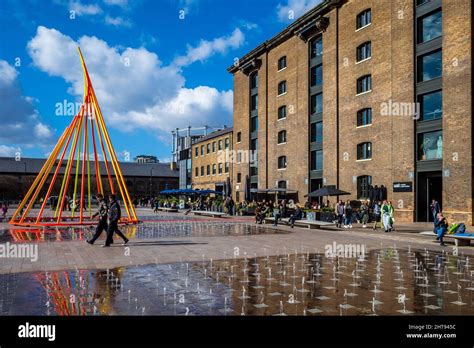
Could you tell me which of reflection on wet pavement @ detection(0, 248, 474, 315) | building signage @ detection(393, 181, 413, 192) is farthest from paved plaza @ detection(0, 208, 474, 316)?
building signage @ detection(393, 181, 413, 192)

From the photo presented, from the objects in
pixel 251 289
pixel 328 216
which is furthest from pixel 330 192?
pixel 251 289

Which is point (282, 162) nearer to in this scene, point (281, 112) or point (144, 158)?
point (281, 112)

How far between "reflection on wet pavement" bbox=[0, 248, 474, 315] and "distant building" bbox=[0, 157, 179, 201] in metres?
75.8

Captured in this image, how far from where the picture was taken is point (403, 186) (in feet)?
91.5

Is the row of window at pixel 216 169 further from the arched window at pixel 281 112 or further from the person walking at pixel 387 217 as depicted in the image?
the person walking at pixel 387 217

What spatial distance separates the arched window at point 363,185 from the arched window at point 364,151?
146cm

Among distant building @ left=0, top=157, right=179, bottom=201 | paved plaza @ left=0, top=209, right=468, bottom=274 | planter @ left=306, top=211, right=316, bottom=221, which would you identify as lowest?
paved plaza @ left=0, top=209, right=468, bottom=274

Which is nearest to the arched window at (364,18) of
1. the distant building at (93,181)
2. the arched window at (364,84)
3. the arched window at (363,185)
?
the arched window at (364,84)

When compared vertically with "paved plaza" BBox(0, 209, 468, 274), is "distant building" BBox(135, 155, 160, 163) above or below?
above

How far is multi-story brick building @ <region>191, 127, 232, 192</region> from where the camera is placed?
5478 cm

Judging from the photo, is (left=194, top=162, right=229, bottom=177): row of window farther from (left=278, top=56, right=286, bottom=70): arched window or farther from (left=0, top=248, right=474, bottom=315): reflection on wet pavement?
(left=0, top=248, right=474, bottom=315): reflection on wet pavement

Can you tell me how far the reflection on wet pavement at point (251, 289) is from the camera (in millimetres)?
6738

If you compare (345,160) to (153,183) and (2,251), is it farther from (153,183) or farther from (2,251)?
(153,183)
